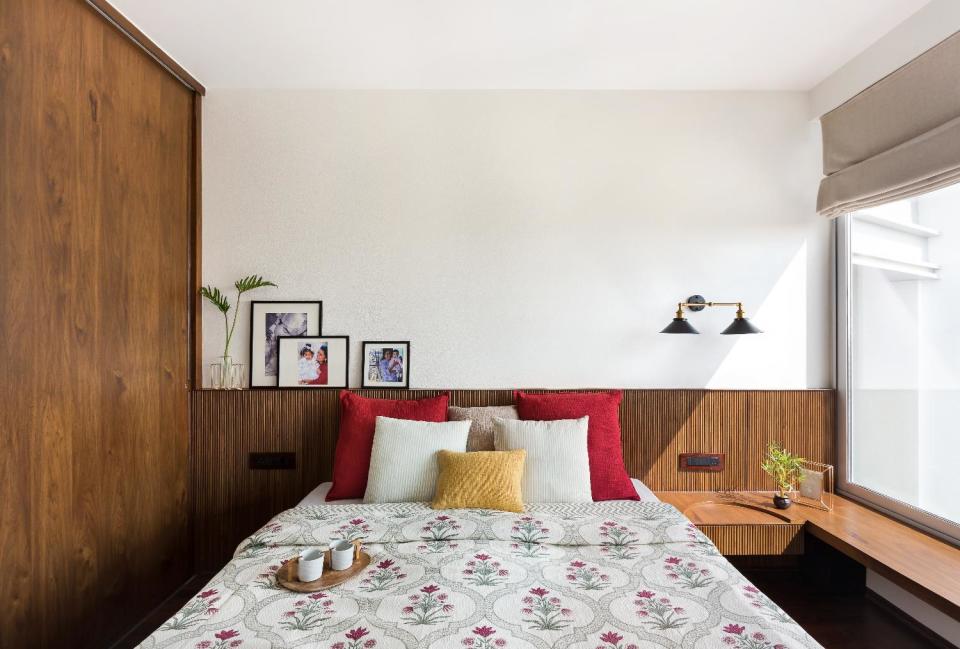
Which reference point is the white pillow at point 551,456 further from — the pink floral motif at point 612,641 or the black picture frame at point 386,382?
the pink floral motif at point 612,641

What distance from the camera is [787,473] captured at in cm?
264

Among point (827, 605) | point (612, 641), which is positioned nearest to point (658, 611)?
point (612, 641)

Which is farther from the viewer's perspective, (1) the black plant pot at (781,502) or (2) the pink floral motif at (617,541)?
(1) the black plant pot at (781,502)

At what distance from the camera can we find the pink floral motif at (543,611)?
4.70 feet

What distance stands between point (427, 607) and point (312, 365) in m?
1.74

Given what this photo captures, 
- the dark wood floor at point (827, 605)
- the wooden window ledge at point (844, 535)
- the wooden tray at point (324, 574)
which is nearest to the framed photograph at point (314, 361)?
the dark wood floor at point (827, 605)

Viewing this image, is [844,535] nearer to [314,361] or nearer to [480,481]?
[480,481]

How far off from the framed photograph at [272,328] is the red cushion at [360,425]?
0.44 meters

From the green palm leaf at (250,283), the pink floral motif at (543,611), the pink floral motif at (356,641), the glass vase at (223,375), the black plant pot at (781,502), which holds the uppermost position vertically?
the green palm leaf at (250,283)

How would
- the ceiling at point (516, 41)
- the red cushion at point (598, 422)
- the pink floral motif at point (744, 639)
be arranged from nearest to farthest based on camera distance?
the pink floral motif at point (744, 639) → the ceiling at point (516, 41) → the red cushion at point (598, 422)

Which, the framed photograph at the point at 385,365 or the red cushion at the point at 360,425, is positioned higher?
the framed photograph at the point at 385,365

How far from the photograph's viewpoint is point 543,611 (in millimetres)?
1497

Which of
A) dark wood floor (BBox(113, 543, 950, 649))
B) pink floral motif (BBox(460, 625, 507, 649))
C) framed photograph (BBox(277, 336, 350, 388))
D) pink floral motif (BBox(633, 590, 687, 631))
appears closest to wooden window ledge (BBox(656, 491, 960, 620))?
dark wood floor (BBox(113, 543, 950, 649))

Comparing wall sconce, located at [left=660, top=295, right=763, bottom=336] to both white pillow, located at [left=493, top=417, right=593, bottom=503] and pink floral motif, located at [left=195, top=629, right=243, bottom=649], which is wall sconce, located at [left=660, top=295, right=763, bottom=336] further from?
pink floral motif, located at [left=195, top=629, right=243, bottom=649]
